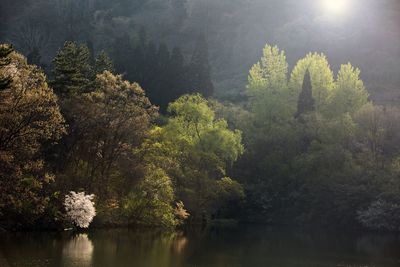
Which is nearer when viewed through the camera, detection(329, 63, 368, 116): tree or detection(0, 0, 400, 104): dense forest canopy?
detection(329, 63, 368, 116): tree

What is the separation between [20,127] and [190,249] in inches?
643

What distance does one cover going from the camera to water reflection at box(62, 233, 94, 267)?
34.6 m

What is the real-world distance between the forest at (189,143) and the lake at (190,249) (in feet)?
14.6

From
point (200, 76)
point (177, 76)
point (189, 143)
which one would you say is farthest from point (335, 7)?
point (189, 143)

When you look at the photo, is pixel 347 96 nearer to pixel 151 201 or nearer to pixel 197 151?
pixel 197 151

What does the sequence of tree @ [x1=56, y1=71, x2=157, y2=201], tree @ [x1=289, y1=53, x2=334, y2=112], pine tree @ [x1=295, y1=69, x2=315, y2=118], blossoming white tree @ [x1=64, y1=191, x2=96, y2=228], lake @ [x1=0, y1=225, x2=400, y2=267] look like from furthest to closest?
tree @ [x1=289, y1=53, x2=334, y2=112] → pine tree @ [x1=295, y1=69, x2=315, y2=118] → tree @ [x1=56, y1=71, x2=157, y2=201] → blossoming white tree @ [x1=64, y1=191, x2=96, y2=228] → lake @ [x1=0, y1=225, x2=400, y2=267]

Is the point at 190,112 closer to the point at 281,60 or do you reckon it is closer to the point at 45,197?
the point at 45,197

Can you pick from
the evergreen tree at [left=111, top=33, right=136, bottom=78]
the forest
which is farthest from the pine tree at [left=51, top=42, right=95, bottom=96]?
the evergreen tree at [left=111, top=33, right=136, bottom=78]

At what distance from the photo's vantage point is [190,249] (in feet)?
154

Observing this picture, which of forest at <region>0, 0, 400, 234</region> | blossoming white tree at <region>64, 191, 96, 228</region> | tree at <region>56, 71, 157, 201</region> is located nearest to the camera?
forest at <region>0, 0, 400, 234</region>

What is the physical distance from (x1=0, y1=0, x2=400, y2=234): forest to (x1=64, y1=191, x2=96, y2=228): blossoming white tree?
0.21m

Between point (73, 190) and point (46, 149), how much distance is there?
15.9ft

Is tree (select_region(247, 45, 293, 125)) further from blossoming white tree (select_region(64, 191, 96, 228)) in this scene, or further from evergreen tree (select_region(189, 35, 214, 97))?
blossoming white tree (select_region(64, 191, 96, 228))

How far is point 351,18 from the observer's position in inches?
6275
